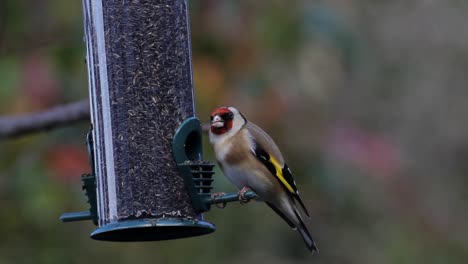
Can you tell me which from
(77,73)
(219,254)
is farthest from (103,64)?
(219,254)

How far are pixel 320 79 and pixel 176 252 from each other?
2.84 m

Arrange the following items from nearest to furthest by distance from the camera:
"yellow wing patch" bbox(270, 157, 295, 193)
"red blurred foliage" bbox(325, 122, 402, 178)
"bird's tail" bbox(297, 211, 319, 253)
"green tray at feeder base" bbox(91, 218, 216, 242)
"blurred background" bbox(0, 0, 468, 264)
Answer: "green tray at feeder base" bbox(91, 218, 216, 242) < "yellow wing patch" bbox(270, 157, 295, 193) < "bird's tail" bbox(297, 211, 319, 253) < "blurred background" bbox(0, 0, 468, 264) < "red blurred foliage" bbox(325, 122, 402, 178)

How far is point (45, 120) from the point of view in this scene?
10.6 meters

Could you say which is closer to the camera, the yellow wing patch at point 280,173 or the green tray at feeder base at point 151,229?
the green tray at feeder base at point 151,229

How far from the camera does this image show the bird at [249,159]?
9.34 meters

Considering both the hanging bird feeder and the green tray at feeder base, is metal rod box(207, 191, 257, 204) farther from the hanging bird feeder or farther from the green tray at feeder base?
the green tray at feeder base

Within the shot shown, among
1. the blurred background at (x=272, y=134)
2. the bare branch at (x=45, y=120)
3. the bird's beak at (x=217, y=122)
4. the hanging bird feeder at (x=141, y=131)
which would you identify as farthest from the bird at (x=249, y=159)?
the blurred background at (x=272, y=134)

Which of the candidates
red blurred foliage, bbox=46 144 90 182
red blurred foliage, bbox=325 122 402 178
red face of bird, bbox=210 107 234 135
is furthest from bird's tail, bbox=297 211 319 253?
red blurred foliage, bbox=325 122 402 178

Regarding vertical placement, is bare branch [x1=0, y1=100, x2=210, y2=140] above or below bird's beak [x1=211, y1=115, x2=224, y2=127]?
below

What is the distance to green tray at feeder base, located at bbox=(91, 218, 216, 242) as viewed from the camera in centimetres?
845

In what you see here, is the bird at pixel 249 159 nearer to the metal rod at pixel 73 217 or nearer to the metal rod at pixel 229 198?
the metal rod at pixel 229 198

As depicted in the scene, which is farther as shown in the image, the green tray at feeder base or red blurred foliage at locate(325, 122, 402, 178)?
red blurred foliage at locate(325, 122, 402, 178)

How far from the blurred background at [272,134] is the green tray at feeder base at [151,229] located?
2402mm

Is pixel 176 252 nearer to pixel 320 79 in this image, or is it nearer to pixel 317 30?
pixel 320 79
